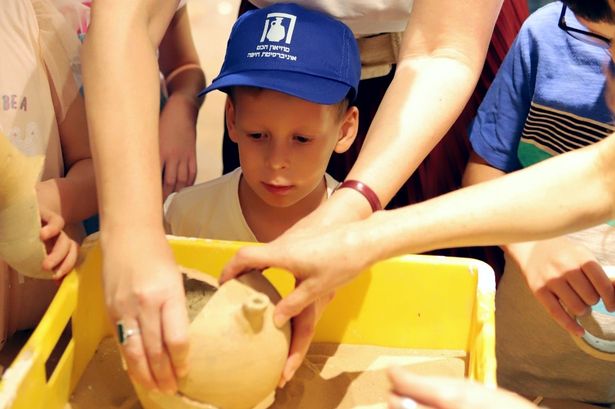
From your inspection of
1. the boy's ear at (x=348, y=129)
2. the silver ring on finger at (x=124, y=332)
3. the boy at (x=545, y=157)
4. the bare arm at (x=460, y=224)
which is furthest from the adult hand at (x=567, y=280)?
the silver ring on finger at (x=124, y=332)

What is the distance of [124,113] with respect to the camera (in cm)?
106

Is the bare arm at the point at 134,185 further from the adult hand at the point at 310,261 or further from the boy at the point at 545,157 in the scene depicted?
the boy at the point at 545,157

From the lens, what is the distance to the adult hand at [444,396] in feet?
2.43

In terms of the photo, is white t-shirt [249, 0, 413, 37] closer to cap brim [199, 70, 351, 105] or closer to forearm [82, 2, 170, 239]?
cap brim [199, 70, 351, 105]

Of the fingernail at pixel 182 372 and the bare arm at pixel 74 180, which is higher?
the fingernail at pixel 182 372

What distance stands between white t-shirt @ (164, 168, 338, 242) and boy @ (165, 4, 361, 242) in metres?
0.09

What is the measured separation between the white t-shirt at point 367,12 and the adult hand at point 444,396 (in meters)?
0.76

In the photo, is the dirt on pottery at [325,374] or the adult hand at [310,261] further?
the dirt on pottery at [325,374]

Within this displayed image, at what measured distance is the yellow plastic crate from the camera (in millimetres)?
1138

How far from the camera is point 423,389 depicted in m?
0.75

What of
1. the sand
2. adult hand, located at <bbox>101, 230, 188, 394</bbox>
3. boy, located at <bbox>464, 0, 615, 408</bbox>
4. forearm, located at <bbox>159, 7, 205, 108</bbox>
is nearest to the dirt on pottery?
the sand

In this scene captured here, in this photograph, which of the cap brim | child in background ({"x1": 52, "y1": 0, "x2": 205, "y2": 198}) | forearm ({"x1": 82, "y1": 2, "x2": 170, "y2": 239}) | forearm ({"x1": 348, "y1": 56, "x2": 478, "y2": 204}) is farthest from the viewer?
child in background ({"x1": 52, "y1": 0, "x2": 205, "y2": 198})

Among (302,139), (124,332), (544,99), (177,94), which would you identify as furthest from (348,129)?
(124,332)

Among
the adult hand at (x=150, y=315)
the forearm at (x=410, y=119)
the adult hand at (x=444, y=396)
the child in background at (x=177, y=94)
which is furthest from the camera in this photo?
the child in background at (x=177, y=94)
